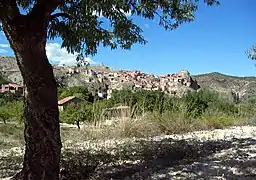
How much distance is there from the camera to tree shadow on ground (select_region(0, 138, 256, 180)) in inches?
186

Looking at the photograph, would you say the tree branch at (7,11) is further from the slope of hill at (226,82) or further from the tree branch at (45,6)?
the slope of hill at (226,82)

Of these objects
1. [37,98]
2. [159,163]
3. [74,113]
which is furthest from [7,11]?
[74,113]

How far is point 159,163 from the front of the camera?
18.4ft

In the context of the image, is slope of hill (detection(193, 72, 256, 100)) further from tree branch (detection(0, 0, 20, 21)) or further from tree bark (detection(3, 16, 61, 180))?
tree branch (detection(0, 0, 20, 21))

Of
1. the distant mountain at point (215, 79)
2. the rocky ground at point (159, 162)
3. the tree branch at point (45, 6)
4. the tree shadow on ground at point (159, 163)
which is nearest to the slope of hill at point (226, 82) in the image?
the distant mountain at point (215, 79)

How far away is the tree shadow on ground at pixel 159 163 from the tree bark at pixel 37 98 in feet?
3.83

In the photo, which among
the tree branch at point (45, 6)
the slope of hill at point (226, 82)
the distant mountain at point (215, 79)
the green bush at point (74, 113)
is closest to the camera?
the tree branch at point (45, 6)

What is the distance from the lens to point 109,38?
16.5ft

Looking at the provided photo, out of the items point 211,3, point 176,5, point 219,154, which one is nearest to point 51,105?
point 176,5

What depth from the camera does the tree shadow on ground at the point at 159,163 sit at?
4.71 meters

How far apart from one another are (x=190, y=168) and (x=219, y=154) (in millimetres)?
1436

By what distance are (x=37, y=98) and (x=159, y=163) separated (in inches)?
106

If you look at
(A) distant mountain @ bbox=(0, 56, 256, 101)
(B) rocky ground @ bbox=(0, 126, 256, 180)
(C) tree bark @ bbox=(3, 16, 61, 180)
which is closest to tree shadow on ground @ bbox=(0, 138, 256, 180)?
(B) rocky ground @ bbox=(0, 126, 256, 180)

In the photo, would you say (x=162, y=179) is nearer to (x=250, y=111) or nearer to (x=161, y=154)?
(x=161, y=154)
